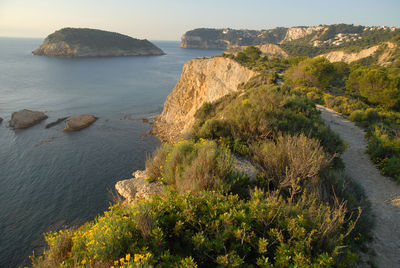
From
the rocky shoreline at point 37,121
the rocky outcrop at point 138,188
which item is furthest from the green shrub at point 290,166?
the rocky shoreline at point 37,121

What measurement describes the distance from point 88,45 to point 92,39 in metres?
7.17

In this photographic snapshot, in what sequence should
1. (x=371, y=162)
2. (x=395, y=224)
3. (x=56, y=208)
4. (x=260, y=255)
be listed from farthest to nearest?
1. (x=56, y=208)
2. (x=371, y=162)
3. (x=395, y=224)
4. (x=260, y=255)

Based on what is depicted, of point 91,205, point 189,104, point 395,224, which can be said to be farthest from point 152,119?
point 395,224

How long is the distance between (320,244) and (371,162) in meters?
7.73

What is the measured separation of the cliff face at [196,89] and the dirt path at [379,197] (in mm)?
18218

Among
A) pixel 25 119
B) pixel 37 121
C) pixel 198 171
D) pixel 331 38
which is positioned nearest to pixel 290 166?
pixel 198 171

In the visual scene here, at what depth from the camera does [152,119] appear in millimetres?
33844

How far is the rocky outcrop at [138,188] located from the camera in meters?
5.59

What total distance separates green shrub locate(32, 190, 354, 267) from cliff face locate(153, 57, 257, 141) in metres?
23.4

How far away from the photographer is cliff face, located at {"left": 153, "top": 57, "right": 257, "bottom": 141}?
28.0 m

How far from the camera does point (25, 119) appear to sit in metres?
28.7

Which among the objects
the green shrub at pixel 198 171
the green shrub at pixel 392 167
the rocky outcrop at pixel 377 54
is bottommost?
the green shrub at pixel 392 167

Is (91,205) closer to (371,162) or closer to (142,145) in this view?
(142,145)

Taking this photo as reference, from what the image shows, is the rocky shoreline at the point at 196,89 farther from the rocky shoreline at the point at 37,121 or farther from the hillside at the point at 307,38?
the hillside at the point at 307,38
